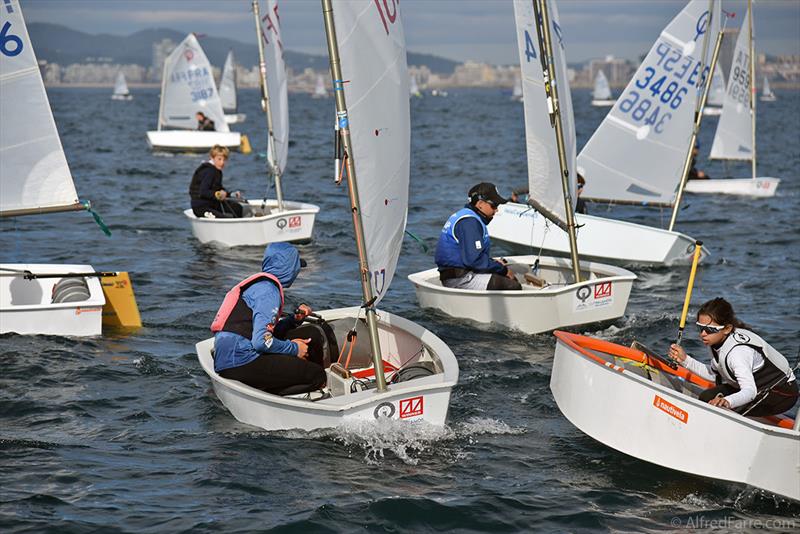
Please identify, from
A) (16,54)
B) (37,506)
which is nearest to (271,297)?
(37,506)

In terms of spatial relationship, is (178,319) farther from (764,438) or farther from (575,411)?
(764,438)

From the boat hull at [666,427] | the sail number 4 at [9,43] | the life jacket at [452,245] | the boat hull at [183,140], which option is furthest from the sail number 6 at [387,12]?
the boat hull at [183,140]

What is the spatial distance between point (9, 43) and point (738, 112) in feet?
67.6

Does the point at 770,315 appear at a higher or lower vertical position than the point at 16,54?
lower

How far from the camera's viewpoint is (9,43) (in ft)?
33.4

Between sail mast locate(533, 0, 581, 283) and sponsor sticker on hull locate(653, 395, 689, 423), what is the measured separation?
4.20 m

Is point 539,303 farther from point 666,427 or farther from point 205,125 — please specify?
point 205,125

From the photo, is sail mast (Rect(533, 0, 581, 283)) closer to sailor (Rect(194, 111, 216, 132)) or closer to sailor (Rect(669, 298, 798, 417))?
sailor (Rect(669, 298, 798, 417))

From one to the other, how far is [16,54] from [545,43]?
17.4 feet

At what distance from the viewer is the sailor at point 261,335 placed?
282 inches

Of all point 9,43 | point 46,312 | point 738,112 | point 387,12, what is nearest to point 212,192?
point 9,43

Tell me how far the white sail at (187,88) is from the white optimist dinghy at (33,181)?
25406mm

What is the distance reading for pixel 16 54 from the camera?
10250 mm

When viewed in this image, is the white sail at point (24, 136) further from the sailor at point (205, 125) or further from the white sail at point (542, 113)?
the sailor at point (205, 125)
